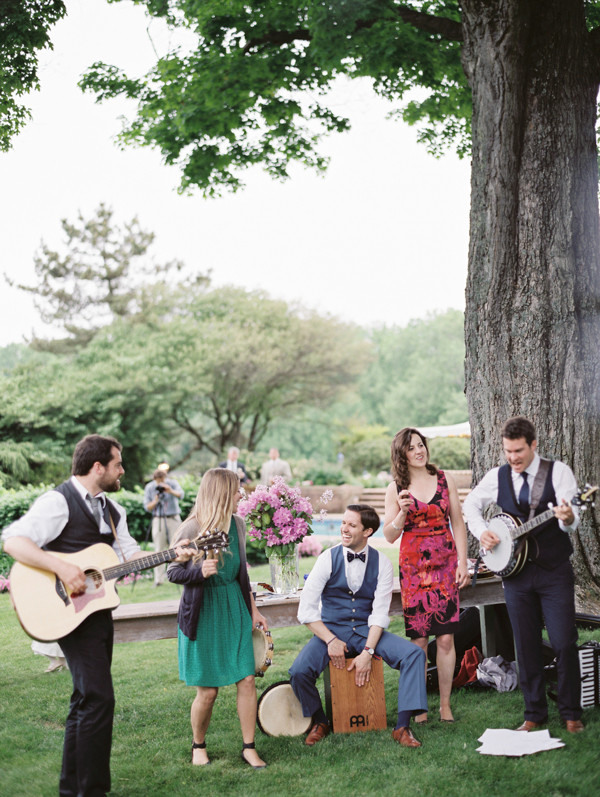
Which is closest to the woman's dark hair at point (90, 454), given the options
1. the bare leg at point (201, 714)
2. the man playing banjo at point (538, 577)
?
the bare leg at point (201, 714)

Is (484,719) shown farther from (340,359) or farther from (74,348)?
(74,348)

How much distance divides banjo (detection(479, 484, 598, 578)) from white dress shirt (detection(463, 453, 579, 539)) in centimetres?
8

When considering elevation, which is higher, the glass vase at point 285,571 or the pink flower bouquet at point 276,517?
the pink flower bouquet at point 276,517

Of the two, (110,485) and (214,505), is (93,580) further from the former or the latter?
(214,505)

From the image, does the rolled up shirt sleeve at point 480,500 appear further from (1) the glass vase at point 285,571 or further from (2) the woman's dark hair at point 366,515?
(1) the glass vase at point 285,571

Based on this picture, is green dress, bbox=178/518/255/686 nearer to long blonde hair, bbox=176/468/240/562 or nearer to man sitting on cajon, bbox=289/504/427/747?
long blonde hair, bbox=176/468/240/562

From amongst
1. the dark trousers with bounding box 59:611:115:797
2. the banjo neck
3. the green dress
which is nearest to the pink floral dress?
the banjo neck

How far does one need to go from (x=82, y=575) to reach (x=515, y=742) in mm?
2749

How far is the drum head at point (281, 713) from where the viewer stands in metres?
5.23

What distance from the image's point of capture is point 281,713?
5258 mm

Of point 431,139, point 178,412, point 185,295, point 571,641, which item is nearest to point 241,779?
point 571,641

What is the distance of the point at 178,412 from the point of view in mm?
A: 34938

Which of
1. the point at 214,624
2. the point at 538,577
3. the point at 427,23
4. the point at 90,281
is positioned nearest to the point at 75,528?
the point at 214,624

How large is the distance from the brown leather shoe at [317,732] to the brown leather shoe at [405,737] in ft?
1.52
